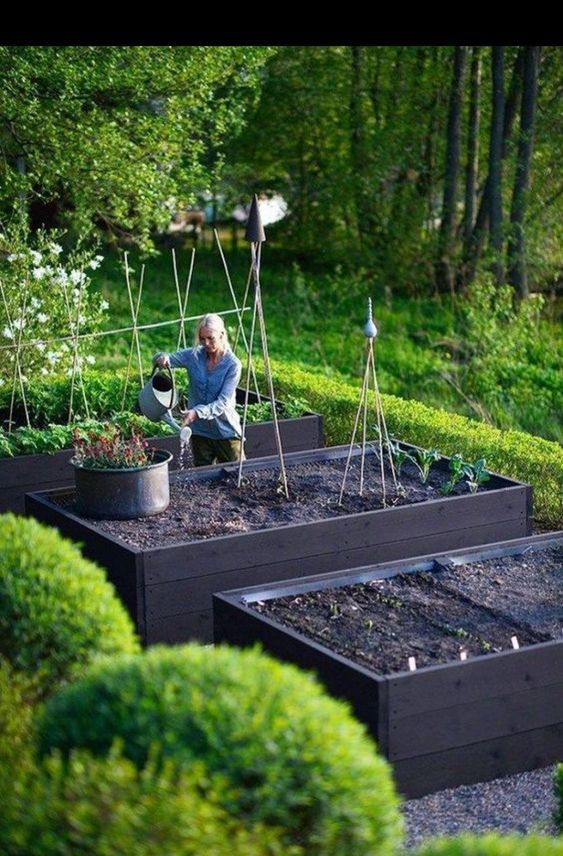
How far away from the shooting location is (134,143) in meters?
12.4

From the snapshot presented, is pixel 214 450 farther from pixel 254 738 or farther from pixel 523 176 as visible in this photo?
pixel 523 176

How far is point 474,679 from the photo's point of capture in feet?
17.0

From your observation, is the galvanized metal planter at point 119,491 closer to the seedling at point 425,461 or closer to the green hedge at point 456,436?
the seedling at point 425,461

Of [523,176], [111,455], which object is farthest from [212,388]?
[523,176]

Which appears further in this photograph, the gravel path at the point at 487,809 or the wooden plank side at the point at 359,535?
the wooden plank side at the point at 359,535

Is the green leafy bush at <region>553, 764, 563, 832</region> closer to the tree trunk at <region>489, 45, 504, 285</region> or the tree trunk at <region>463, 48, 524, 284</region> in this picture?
the tree trunk at <region>489, 45, 504, 285</region>

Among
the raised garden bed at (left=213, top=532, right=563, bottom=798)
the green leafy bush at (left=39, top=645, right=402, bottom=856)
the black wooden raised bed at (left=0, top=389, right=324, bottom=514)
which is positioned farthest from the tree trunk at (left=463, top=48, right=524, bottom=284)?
the green leafy bush at (left=39, top=645, right=402, bottom=856)

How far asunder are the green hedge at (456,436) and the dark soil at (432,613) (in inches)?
74.5

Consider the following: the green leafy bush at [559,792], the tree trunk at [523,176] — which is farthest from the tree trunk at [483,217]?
the green leafy bush at [559,792]

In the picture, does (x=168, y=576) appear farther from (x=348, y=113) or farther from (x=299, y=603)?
(x=348, y=113)

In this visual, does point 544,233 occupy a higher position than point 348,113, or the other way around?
point 348,113

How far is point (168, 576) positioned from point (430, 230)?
41.9 feet

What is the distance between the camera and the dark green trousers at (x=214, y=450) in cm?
841

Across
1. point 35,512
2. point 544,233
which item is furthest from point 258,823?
point 544,233
